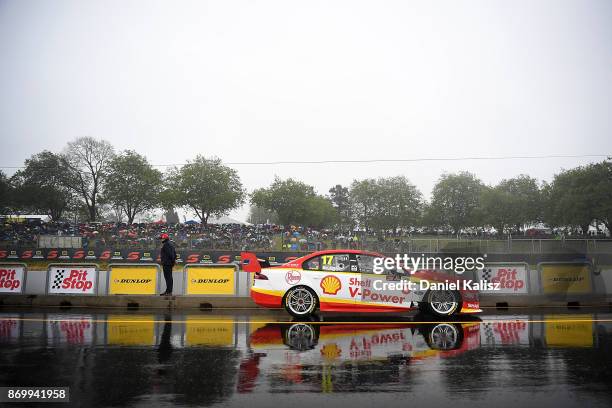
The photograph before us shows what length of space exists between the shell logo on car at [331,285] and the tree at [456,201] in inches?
2130

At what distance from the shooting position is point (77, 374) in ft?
19.6

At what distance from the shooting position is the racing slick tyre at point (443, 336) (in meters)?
7.62

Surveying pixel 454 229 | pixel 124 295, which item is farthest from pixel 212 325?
pixel 454 229

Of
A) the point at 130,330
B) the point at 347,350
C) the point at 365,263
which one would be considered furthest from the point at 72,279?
the point at 347,350

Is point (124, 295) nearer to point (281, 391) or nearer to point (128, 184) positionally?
point (281, 391)

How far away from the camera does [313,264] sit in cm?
1036

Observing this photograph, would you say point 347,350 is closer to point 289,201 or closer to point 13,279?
point 13,279

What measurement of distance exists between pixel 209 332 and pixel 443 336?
15.1 ft

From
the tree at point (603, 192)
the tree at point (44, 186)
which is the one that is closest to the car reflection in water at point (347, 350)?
the tree at point (603, 192)

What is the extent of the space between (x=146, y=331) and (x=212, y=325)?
1.41 m

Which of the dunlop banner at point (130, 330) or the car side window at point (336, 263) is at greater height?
the car side window at point (336, 263)

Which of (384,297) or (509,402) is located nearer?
(509,402)

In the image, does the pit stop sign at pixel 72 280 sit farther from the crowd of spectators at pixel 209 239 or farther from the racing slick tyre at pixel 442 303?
the crowd of spectators at pixel 209 239

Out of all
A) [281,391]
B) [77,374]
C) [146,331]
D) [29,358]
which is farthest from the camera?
[146,331]
